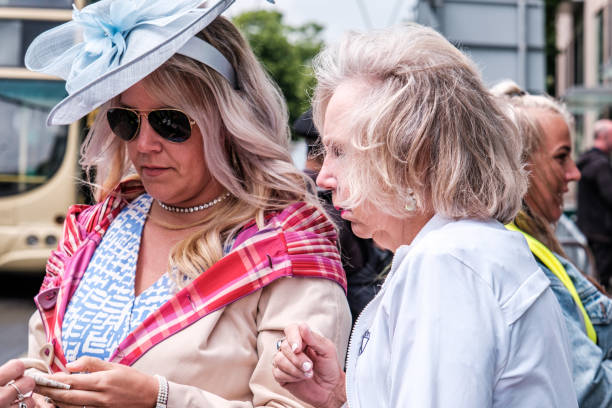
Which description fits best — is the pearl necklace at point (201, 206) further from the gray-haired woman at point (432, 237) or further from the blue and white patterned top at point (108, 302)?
the gray-haired woman at point (432, 237)

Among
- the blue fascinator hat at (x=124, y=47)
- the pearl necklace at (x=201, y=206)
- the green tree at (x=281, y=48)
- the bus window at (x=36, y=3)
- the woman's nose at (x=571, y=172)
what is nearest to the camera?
the blue fascinator hat at (x=124, y=47)

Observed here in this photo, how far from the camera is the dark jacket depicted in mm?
6906

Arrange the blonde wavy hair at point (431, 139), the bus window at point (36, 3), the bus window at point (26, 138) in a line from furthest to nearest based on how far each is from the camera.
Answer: the bus window at point (26, 138) → the bus window at point (36, 3) → the blonde wavy hair at point (431, 139)

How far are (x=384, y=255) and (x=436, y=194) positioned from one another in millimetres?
1545

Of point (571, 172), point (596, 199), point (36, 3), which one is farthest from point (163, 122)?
point (36, 3)

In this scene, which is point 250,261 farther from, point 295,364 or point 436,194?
point 436,194

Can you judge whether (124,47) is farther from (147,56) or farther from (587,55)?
(587,55)

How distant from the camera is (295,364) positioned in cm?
156

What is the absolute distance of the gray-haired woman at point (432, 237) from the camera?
1176mm

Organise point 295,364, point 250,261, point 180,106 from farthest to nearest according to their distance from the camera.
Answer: point 180,106, point 250,261, point 295,364

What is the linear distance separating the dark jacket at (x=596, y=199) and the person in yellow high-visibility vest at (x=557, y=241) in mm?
4563

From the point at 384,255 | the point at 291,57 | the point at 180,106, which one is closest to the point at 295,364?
the point at 180,106

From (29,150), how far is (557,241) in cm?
694

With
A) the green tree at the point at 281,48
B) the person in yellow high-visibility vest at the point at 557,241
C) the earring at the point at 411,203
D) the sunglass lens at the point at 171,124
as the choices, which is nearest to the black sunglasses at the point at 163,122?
the sunglass lens at the point at 171,124
